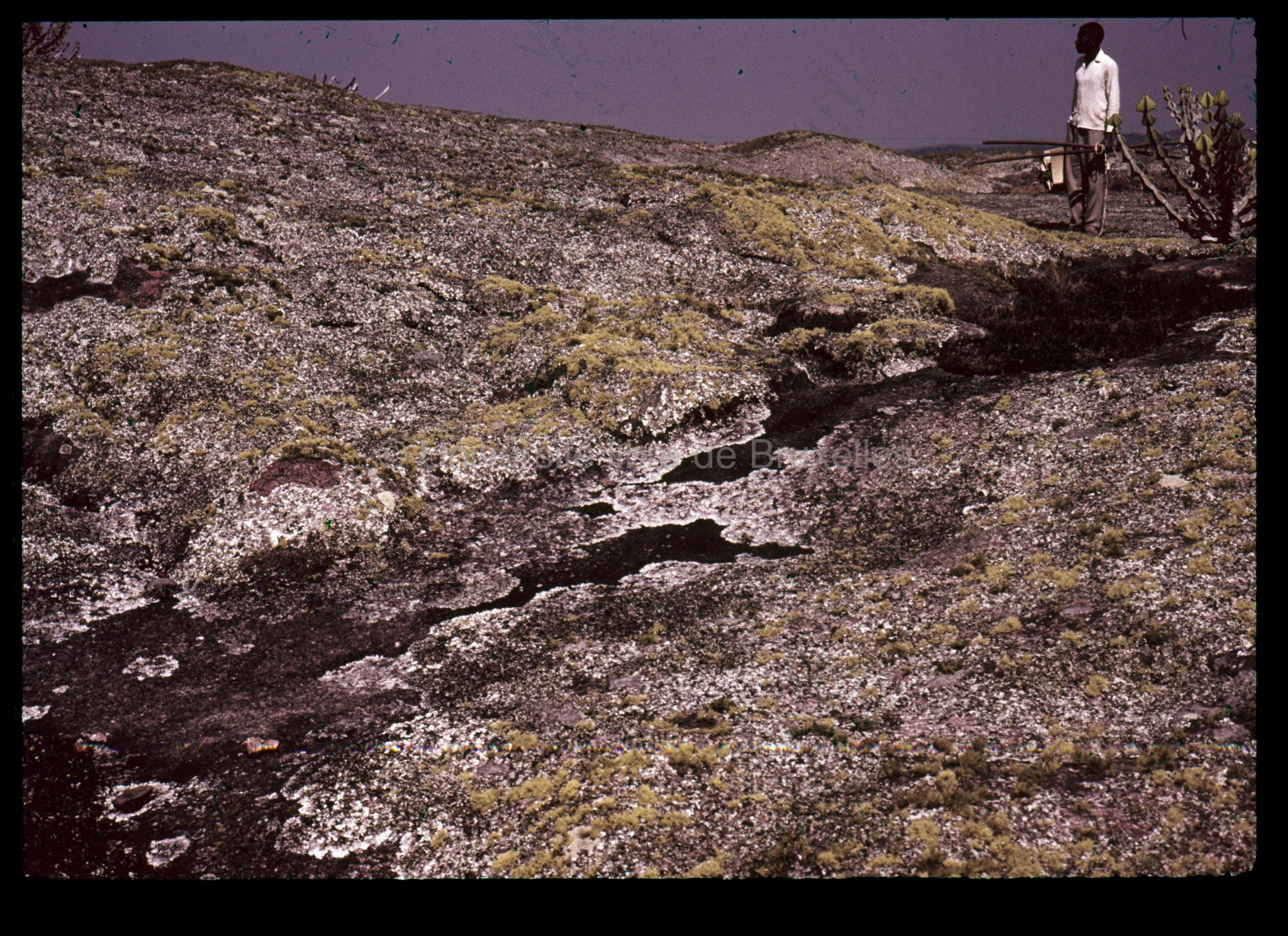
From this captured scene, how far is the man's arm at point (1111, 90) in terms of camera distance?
18.4 metres

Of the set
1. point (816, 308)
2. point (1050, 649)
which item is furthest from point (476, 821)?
point (816, 308)

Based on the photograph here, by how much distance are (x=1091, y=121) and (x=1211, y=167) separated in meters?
3.22

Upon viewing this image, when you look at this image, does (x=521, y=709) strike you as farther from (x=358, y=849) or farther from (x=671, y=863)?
(x=671, y=863)

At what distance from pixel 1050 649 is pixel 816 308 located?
35.3 feet

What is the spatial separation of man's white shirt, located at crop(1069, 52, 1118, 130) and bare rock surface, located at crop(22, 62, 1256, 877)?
3081mm

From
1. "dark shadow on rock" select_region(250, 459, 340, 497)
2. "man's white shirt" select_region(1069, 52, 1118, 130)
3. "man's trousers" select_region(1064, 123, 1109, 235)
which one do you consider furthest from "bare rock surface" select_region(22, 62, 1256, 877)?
"man's white shirt" select_region(1069, 52, 1118, 130)

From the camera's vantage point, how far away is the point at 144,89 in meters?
22.6

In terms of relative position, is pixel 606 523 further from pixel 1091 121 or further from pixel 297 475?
pixel 1091 121

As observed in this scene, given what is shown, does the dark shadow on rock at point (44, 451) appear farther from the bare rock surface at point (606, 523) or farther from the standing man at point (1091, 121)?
the standing man at point (1091, 121)

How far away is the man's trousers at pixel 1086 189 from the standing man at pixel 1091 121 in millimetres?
17

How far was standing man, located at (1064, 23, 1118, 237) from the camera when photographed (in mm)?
18328

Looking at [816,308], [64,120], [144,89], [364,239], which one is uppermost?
[144,89]

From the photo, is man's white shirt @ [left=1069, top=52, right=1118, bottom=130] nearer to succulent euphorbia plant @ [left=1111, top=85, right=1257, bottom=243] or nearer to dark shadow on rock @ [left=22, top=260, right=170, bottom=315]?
succulent euphorbia plant @ [left=1111, top=85, right=1257, bottom=243]

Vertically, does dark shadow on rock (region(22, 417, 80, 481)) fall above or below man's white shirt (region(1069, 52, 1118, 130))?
below
